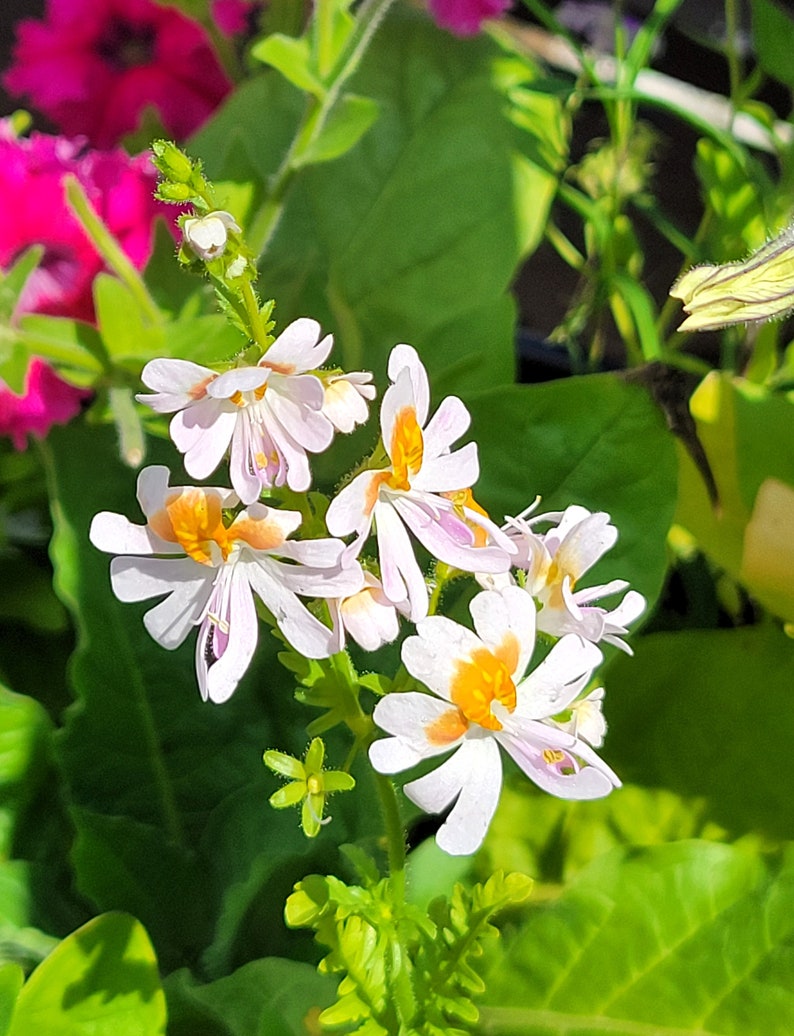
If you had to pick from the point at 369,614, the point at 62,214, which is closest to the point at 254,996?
the point at 369,614

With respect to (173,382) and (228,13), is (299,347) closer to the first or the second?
(173,382)

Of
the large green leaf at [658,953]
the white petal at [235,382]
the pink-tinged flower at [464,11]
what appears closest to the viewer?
the white petal at [235,382]

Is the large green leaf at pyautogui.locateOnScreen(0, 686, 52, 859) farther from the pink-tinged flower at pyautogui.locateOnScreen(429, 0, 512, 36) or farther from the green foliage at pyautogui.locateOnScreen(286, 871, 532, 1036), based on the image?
the pink-tinged flower at pyautogui.locateOnScreen(429, 0, 512, 36)

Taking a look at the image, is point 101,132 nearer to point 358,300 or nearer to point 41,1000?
point 358,300

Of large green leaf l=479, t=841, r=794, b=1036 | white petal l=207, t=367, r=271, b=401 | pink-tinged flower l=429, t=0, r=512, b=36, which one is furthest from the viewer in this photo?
pink-tinged flower l=429, t=0, r=512, b=36

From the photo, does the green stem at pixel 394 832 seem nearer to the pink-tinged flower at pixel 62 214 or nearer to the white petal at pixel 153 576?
the white petal at pixel 153 576

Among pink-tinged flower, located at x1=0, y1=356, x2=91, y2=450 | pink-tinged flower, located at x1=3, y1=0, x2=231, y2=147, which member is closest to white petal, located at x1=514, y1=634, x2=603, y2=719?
pink-tinged flower, located at x1=0, y1=356, x2=91, y2=450

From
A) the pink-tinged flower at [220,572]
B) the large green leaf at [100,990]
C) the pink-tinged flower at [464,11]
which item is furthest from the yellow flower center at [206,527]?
the pink-tinged flower at [464,11]

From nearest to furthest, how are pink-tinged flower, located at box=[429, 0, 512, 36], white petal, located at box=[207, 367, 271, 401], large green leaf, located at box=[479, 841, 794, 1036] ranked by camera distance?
1. white petal, located at box=[207, 367, 271, 401]
2. large green leaf, located at box=[479, 841, 794, 1036]
3. pink-tinged flower, located at box=[429, 0, 512, 36]
